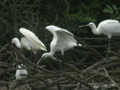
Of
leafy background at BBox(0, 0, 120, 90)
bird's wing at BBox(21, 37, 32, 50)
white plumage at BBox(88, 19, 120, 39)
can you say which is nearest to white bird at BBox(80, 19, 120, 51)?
white plumage at BBox(88, 19, 120, 39)

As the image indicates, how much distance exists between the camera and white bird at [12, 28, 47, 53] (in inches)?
311

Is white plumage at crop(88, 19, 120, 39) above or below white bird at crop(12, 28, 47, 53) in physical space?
above

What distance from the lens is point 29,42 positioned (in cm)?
851

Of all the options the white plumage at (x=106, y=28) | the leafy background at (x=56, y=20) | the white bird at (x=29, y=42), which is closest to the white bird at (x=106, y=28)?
the white plumage at (x=106, y=28)

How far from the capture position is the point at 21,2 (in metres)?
10.2

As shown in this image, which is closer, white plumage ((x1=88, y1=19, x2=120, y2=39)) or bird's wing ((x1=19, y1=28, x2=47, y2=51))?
bird's wing ((x1=19, y1=28, x2=47, y2=51))

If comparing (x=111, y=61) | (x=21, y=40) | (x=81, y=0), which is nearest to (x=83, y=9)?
(x=81, y=0)

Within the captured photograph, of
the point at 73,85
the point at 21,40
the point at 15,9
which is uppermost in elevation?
the point at 15,9

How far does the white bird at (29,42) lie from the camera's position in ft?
25.9

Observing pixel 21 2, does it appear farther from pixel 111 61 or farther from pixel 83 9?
pixel 111 61

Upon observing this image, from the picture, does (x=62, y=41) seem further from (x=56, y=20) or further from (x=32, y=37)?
(x=56, y=20)

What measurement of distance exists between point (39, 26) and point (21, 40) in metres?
0.80

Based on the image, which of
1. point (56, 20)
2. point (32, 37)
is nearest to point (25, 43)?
point (32, 37)

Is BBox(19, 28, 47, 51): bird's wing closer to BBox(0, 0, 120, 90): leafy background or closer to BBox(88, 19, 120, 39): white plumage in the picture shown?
BBox(0, 0, 120, 90): leafy background
